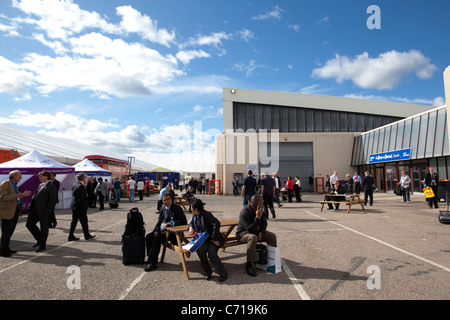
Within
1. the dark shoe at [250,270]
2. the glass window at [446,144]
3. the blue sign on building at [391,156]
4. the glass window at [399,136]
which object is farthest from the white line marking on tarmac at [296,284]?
the glass window at [399,136]

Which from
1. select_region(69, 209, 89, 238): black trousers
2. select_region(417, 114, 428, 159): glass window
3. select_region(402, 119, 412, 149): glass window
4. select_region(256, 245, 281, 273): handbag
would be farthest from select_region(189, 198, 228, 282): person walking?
select_region(402, 119, 412, 149): glass window

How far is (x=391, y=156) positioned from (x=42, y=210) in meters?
24.1

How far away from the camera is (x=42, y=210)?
21.3 feet

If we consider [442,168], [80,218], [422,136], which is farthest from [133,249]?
[422,136]

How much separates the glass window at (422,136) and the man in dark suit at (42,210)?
21752 mm

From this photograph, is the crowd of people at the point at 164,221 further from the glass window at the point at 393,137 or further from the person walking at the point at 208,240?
the glass window at the point at 393,137

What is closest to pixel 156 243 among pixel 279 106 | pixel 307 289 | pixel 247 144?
pixel 307 289

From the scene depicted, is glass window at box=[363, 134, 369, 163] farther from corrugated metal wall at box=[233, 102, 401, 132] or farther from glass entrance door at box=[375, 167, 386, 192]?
corrugated metal wall at box=[233, 102, 401, 132]

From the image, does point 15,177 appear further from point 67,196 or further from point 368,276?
point 67,196

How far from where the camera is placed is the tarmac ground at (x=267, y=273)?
385cm

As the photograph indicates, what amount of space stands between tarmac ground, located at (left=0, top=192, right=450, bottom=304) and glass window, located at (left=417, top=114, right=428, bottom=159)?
14157 millimetres

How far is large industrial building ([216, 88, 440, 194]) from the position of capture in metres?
28.6

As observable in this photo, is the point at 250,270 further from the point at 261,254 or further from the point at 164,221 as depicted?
the point at 164,221

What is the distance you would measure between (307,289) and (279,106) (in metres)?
28.5
